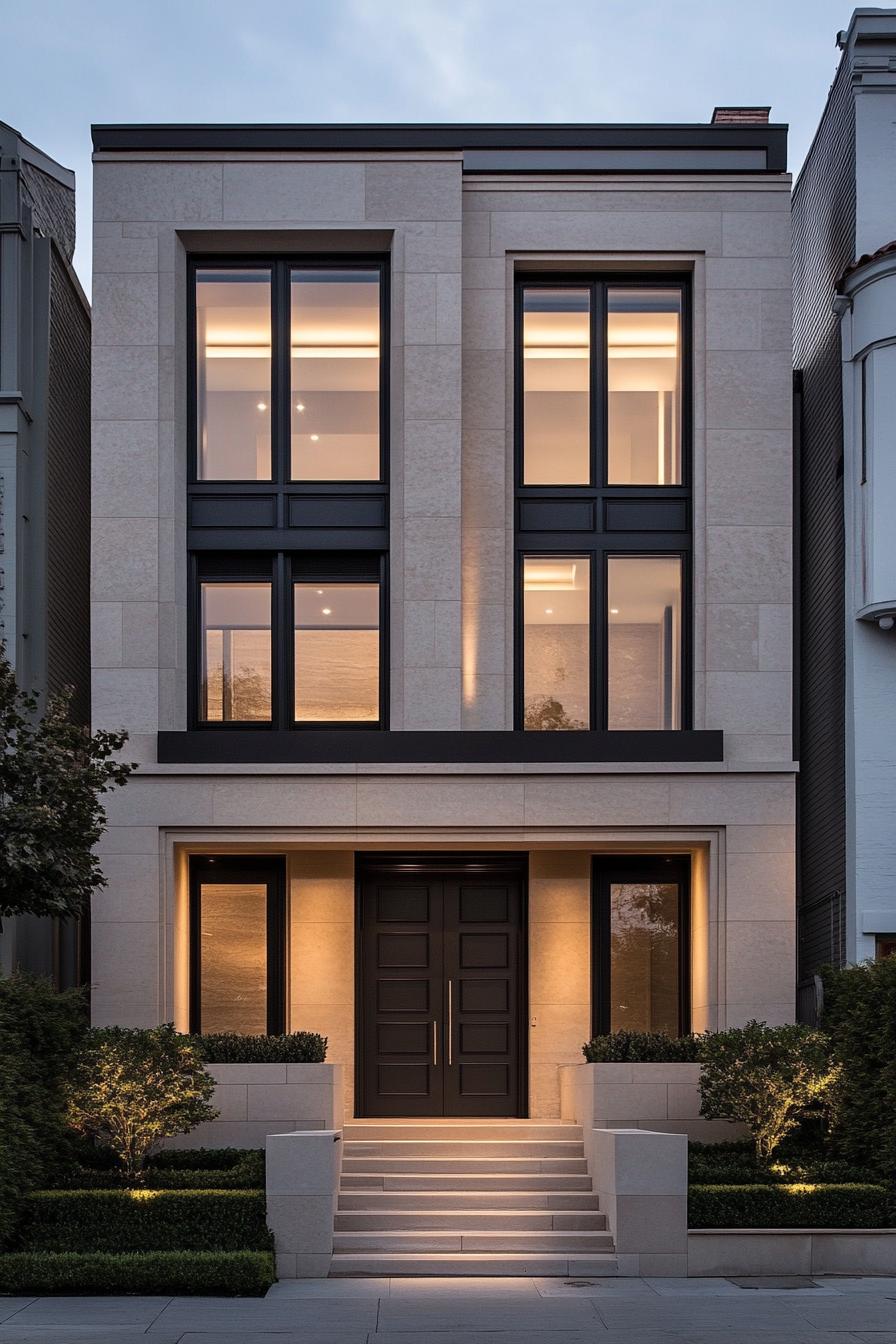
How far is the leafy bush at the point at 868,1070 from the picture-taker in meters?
15.6

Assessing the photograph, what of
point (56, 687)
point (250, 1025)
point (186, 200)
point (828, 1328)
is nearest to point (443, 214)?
point (186, 200)

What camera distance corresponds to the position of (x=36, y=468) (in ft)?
63.3

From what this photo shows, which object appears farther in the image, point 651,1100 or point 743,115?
point 743,115

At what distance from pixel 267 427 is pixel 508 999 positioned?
26.8ft

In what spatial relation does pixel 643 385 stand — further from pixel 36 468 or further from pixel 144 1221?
pixel 144 1221

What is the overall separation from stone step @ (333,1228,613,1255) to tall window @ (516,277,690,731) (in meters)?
6.51

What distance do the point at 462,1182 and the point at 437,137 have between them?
512 inches

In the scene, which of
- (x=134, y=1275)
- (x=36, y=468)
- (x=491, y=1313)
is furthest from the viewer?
(x=36, y=468)

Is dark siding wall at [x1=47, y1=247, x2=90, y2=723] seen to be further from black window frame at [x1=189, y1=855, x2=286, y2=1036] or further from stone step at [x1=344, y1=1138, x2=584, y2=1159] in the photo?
stone step at [x1=344, y1=1138, x2=584, y2=1159]

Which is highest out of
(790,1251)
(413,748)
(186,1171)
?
(413,748)

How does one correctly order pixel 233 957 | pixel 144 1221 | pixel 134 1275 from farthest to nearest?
1. pixel 233 957
2. pixel 144 1221
3. pixel 134 1275

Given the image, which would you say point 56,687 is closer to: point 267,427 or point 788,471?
point 267,427

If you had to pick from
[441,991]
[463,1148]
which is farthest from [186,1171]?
[441,991]

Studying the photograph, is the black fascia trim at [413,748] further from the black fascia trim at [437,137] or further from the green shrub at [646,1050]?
the black fascia trim at [437,137]
